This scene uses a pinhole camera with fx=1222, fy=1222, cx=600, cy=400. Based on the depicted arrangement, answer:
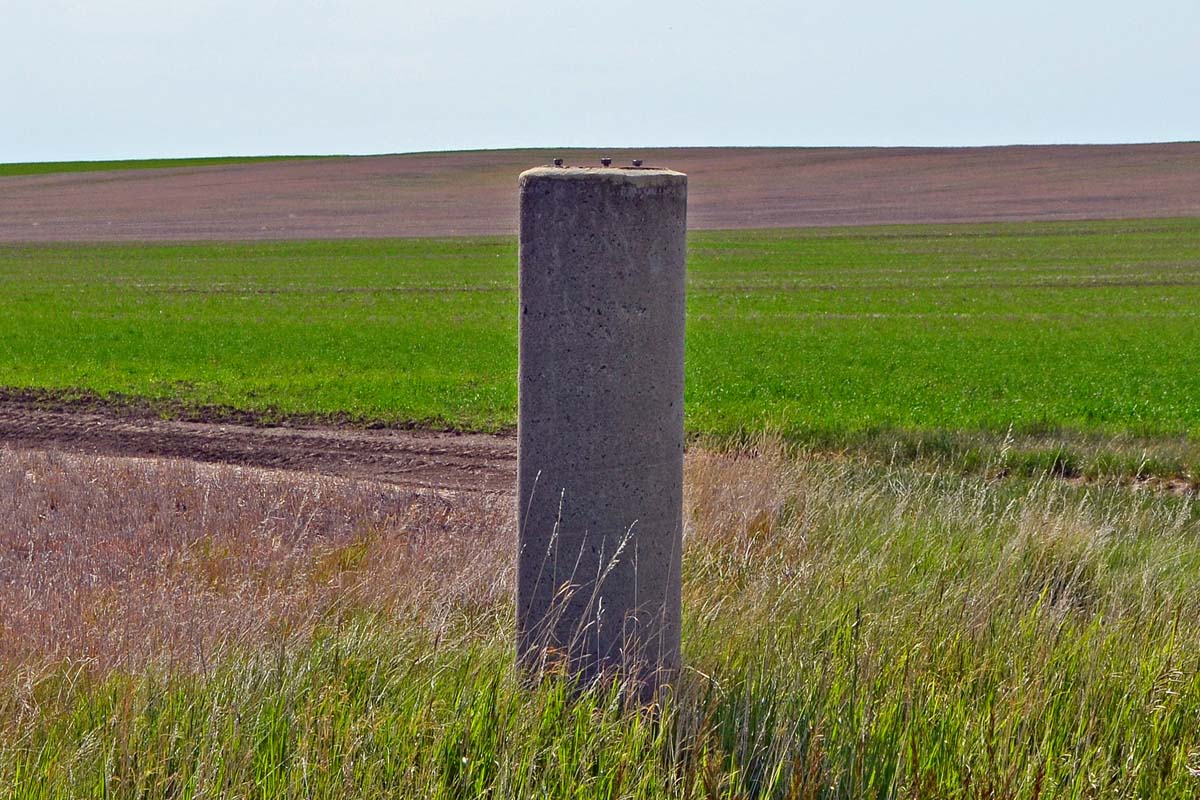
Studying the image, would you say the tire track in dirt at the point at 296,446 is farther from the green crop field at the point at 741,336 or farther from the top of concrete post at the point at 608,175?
the top of concrete post at the point at 608,175

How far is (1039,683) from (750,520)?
283 centimetres

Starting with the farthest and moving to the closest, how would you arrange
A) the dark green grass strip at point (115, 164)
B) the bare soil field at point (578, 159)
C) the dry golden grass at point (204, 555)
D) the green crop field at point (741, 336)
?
A: the dark green grass strip at point (115, 164) < the bare soil field at point (578, 159) < the green crop field at point (741, 336) < the dry golden grass at point (204, 555)

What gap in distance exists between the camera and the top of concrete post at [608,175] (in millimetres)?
3686

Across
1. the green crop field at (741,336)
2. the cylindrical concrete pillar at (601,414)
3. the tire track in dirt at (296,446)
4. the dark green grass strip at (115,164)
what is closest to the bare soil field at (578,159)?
the dark green grass strip at (115,164)

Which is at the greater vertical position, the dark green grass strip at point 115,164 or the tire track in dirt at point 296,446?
the dark green grass strip at point 115,164

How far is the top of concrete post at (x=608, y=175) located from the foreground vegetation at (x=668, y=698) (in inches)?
63.9

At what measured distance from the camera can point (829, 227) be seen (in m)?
58.0

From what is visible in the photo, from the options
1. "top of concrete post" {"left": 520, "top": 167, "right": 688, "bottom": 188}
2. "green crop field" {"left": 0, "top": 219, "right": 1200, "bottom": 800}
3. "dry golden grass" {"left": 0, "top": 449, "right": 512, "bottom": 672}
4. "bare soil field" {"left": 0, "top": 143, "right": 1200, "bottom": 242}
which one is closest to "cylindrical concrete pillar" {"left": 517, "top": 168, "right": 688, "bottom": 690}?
"top of concrete post" {"left": 520, "top": 167, "right": 688, "bottom": 188}

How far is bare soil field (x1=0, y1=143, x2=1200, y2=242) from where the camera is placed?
61.4 meters

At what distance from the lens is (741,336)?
78.0 feet

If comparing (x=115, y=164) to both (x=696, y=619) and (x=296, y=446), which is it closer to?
(x=296, y=446)

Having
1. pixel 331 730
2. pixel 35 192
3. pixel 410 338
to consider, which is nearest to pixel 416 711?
pixel 331 730

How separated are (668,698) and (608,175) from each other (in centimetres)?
167

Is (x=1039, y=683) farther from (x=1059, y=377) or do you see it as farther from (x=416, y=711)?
(x=1059, y=377)
